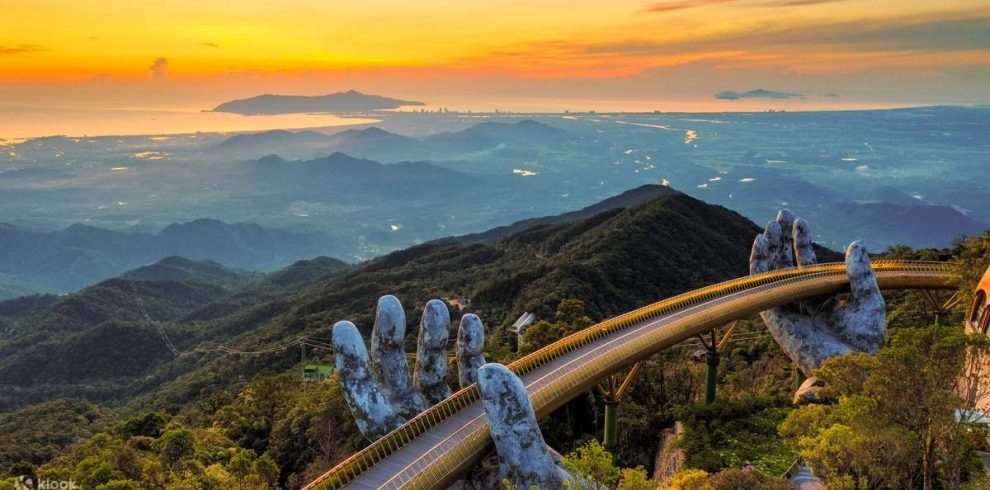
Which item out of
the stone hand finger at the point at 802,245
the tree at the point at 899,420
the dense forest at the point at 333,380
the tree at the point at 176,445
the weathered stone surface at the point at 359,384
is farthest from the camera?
the stone hand finger at the point at 802,245

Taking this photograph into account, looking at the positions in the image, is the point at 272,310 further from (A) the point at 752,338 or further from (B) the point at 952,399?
(B) the point at 952,399

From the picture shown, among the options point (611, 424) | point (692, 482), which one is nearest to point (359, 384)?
point (692, 482)

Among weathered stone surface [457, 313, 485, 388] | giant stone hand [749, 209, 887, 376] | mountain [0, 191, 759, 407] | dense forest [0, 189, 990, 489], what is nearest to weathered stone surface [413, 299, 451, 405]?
weathered stone surface [457, 313, 485, 388]

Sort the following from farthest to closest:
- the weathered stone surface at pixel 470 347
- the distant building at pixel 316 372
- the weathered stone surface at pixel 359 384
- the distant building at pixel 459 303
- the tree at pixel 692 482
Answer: the distant building at pixel 459 303 < the distant building at pixel 316 372 < the weathered stone surface at pixel 470 347 < the weathered stone surface at pixel 359 384 < the tree at pixel 692 482

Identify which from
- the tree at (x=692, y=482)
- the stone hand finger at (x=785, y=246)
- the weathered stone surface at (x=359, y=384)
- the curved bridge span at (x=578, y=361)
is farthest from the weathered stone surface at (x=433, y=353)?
the stone hand finger at (x=785, y=246)

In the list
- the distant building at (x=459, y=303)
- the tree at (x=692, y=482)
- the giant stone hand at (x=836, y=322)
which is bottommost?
the distant building at (x=459, y=303)

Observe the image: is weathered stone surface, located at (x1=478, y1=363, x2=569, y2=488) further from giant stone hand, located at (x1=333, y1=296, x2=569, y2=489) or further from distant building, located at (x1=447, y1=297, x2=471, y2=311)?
distant building, located at (x1=447, y1=297, x2=471, y2=311)

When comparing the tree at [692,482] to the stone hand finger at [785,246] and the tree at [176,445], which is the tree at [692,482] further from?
the stone hand finger at [785,246]
